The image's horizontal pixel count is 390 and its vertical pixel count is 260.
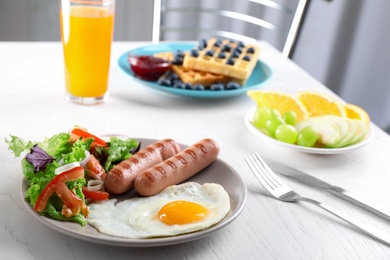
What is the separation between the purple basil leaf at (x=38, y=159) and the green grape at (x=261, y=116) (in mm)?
726

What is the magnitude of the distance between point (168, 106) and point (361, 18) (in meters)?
2.29

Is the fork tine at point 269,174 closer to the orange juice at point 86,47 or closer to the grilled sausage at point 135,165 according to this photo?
the grilled sausage at point 135,165

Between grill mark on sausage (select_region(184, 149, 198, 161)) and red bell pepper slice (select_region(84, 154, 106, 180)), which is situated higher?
grill mark on sausage (select_region(184, 149, 198, 161))

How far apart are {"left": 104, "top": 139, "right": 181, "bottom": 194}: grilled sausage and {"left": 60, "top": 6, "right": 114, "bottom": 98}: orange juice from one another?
583 mm

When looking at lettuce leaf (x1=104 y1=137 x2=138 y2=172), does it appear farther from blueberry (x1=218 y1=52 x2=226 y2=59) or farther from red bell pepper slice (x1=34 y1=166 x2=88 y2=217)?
blueberry (x1=218 y1=52 x2=226 y2=59)

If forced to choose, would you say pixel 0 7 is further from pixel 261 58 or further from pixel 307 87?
pixel 307 87

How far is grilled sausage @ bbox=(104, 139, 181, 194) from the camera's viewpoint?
126cm

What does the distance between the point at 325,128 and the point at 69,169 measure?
0.78 metres

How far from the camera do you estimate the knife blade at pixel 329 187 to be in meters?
1.36

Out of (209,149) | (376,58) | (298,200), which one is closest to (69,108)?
(209,149)

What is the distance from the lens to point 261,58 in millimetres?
2531

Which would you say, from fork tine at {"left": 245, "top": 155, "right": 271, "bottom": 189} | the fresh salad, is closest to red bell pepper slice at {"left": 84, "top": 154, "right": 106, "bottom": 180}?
the fresh salad

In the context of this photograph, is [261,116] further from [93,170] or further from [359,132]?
[93,170]

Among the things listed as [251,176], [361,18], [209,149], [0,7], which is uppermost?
[209,149]
